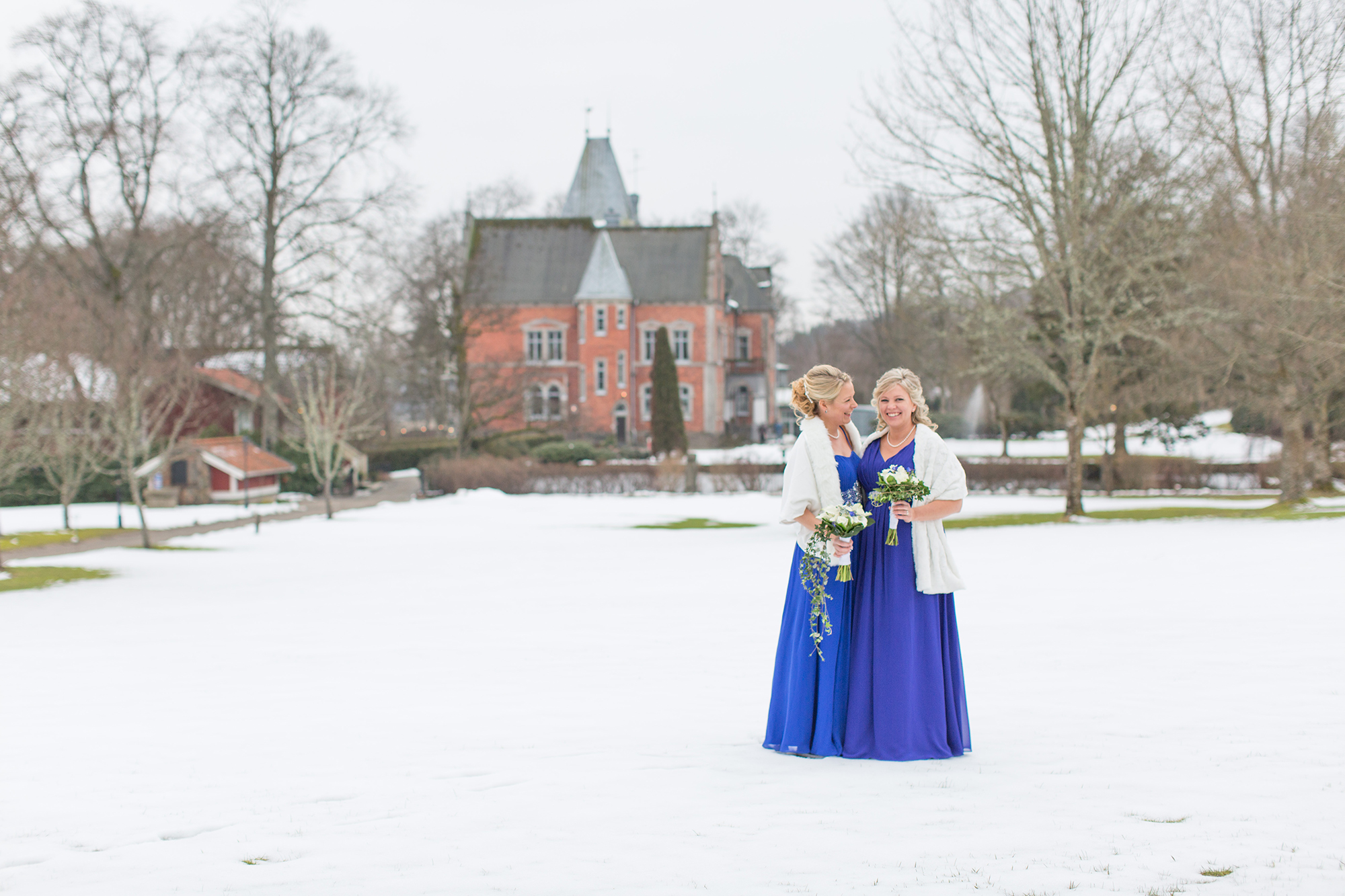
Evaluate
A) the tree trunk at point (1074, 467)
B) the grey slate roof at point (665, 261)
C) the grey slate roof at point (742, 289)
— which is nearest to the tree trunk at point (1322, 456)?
the tree trunk at point (1074, 467)

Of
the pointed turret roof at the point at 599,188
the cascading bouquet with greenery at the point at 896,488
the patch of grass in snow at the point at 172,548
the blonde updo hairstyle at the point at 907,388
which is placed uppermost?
the pointed turret roof at the point at 599,188

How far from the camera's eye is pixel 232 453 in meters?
33.1

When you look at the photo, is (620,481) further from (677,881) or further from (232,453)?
(677,881)

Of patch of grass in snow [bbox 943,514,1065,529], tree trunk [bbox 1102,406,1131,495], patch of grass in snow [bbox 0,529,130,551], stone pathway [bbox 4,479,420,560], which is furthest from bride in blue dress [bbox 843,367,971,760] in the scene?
tree trunk [bbox 1102,406,1131,495]

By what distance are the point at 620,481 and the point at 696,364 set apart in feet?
82.0

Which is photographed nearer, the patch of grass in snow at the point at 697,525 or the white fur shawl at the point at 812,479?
the white fur shawl at the point at 812,479

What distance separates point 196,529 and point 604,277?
108ft

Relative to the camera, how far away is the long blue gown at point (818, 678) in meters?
5.64

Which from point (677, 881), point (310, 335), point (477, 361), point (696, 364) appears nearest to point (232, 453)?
point (310, 335)

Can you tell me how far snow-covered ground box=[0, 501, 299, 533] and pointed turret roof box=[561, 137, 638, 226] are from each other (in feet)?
116

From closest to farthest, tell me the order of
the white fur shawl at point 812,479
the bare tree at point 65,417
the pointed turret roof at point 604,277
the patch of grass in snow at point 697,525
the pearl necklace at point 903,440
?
the white fur shawl at point 812,479 → the pearl necklace at point 903,440 → the bare tree at point 65,417 → the patch of grass in snow at point 697,525 → the pointed turret roof at point 604,277

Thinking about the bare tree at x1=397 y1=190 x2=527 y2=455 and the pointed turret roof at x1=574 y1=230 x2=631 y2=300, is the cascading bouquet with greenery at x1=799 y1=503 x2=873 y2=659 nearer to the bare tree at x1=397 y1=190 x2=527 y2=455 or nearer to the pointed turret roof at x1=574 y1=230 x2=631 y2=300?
the bare tree at x1=397 y1=190 x2=527 y2=455

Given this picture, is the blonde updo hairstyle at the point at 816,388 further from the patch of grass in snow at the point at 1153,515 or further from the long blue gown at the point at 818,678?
the patch of grass in snow at the point at 1153,515

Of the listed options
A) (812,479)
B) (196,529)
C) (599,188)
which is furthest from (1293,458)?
(599,188)
